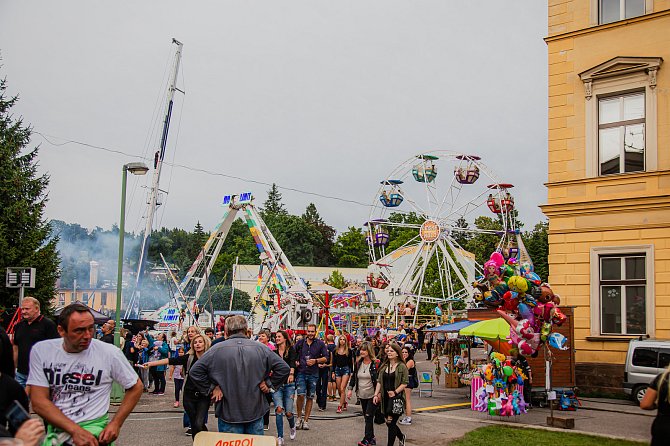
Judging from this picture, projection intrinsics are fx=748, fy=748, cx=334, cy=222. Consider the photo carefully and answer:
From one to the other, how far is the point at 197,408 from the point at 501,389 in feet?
25.2

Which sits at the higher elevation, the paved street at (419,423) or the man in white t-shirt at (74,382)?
the man in white t-shirt at (74,382)

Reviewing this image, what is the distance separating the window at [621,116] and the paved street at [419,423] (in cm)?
628

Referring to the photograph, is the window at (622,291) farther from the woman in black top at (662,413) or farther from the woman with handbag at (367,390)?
the woman in black top at (662,413)

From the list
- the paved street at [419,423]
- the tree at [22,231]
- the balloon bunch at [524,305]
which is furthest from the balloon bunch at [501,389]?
the tree at [22,231]

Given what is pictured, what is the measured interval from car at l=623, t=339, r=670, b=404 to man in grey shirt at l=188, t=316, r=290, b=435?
13.0 m

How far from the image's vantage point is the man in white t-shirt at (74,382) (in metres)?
5.23

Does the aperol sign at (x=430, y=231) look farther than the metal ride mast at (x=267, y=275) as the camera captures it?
Yes

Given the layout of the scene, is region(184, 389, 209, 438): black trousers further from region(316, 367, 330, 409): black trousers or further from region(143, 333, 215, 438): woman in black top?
region(316, 367, 330, 409): black trousers

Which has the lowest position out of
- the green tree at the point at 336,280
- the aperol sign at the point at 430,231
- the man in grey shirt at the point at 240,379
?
the man in grey shirt at the point at 240,379

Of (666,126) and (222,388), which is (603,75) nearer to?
(666,126)

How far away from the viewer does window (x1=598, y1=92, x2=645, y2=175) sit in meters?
19.7

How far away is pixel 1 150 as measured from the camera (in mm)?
31203

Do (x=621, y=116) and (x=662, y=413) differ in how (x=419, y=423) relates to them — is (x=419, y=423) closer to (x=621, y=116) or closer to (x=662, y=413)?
(x=662, y=413)

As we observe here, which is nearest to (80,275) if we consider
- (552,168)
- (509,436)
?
(552,168)
